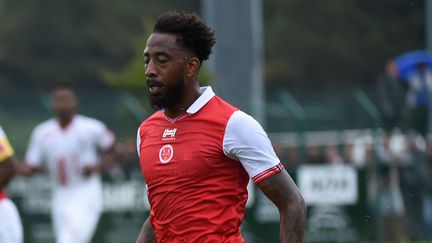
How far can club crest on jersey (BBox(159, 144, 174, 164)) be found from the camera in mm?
6375

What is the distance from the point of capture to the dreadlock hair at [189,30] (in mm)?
6379

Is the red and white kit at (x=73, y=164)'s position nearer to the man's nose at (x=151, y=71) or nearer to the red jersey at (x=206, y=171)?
the red jersey at (x=206, y=171)

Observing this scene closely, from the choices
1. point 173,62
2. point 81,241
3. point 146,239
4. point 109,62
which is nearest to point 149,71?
point 173,62

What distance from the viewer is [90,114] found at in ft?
61.8

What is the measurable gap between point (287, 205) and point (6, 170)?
10.5 ft

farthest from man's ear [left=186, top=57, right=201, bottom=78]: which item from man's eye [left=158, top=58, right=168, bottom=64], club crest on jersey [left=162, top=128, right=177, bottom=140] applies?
club crest on jersey [left=162, top=128, right=177, bottom=140]

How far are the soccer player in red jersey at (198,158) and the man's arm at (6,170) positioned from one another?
2588mm

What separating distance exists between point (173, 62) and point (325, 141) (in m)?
12.6

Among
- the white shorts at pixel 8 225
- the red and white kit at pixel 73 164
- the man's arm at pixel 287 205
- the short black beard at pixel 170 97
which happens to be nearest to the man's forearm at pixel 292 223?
the man's arm at pixel 287 205

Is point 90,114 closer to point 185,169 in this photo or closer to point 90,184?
point 90,184

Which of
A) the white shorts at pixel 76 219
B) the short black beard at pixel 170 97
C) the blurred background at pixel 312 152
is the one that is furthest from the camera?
the blurred background at pixel 312 152

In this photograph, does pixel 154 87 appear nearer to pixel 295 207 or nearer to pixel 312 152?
pixel 295 207

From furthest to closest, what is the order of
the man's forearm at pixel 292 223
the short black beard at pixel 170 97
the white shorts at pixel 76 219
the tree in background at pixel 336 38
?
the tree in background at pixel 336 38 → the white shorts at pixel 76 219 → the short black beard at pixel 170 97 → the man's forearm at pixel 292 223

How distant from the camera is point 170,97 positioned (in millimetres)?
6340
